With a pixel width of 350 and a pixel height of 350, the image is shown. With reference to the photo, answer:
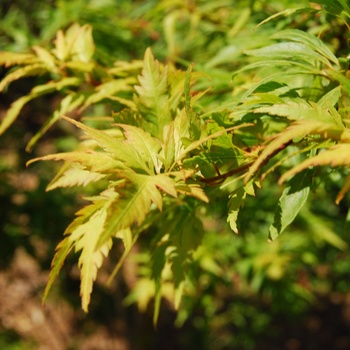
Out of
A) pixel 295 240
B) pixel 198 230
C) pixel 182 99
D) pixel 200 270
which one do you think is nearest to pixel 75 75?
pixel 182 99

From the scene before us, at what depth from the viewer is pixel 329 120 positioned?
65cm

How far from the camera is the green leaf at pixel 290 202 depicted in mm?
741

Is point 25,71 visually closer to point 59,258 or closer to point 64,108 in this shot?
point 64,108

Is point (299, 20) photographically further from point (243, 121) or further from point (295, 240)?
point (295, 240)

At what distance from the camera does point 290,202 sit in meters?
0.76

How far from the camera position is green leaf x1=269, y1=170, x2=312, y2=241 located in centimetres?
74

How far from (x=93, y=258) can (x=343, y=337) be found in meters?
4.27

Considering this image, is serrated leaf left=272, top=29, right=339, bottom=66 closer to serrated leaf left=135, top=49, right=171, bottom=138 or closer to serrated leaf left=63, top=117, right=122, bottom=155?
serrated leaf left=135, top=49, right=171, bottom=138

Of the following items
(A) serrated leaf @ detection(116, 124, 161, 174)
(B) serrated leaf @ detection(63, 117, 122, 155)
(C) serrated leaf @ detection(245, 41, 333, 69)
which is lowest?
(A) serrated leaf @ detection(116, 124, 161, 174)

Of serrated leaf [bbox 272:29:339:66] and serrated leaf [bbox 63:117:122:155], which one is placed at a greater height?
serrated leaf [bbox 272:29:339:66]

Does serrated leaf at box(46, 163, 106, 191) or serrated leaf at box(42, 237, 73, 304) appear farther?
serrated leaf at box(46, 163, 106, 191)

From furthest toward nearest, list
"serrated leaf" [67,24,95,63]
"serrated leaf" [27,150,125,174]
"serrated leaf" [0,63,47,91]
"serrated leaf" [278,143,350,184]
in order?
"serrated leaf" [67,24,95,63]
"serrated leaf" [0,63,47,91]
"serrated leaf" [27,150,125,174]
"serrated leaf" [278,143,350,184]

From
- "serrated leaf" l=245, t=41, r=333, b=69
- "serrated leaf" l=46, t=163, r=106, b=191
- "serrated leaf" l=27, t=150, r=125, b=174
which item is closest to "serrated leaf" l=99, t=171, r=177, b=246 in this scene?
"serrated leaf" l=27, t=150, r=125, b=174

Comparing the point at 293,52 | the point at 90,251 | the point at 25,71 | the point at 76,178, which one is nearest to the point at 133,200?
the point at 90,251
